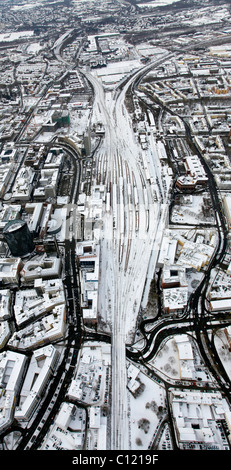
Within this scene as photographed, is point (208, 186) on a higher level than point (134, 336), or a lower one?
higher

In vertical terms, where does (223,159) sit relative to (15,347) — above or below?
above

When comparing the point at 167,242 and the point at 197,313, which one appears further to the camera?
the point at 167,242

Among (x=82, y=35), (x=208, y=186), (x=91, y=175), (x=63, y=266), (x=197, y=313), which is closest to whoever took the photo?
(x=197, y=313)

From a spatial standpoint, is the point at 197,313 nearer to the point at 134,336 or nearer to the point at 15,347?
the point at 134,336

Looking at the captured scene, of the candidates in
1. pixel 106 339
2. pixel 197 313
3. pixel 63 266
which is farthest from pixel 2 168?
pixel 197 313

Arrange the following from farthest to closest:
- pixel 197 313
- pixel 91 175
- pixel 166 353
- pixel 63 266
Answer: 1. pixel 91 175
2. pixel 63 266
3. pixel 197 313
4. pixel 166 353

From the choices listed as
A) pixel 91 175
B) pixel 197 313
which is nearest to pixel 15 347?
pixel 197 313

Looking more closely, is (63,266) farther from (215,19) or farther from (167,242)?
(215,19)

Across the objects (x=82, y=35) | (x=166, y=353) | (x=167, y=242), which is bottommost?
(x=166, y=353)

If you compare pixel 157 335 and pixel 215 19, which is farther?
pixel 215 19
